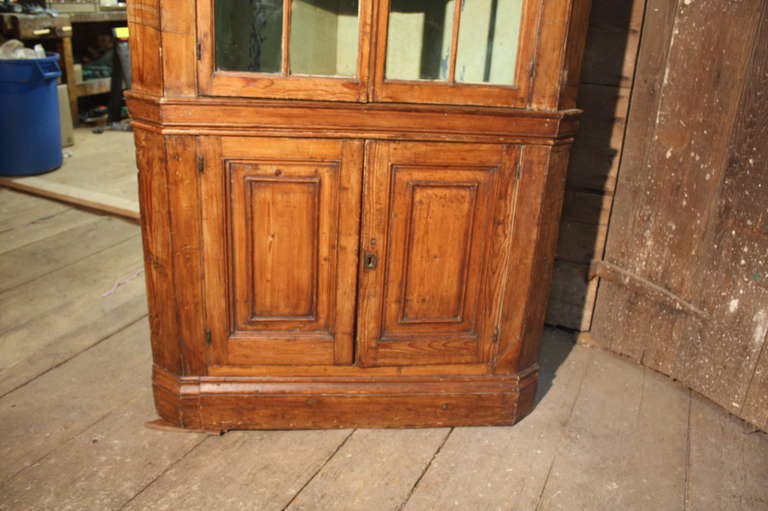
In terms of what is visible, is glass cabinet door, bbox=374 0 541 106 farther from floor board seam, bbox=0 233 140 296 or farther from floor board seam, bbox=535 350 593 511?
floor board seam, bbox=0 233 140 296

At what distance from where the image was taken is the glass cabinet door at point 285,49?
5.62ft

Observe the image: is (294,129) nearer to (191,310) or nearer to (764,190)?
(191,310)

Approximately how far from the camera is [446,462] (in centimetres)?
200

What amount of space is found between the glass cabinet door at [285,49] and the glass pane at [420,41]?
0.34 ft

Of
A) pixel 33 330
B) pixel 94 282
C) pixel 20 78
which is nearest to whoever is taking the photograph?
pixel 33 330

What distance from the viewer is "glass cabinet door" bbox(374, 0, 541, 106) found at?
1.78m

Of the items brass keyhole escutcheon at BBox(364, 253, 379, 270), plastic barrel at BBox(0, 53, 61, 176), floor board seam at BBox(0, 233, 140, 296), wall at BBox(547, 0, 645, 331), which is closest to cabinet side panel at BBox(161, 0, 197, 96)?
brass keyhole escutcheon at BBox(364, 253, 379, 270)

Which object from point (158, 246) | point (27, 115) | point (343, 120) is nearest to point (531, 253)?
point (343, 120)

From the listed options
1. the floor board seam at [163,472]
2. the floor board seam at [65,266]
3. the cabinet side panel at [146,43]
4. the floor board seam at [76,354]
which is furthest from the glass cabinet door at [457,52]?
the floor board seam at [65,266]

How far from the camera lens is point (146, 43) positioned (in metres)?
1.71

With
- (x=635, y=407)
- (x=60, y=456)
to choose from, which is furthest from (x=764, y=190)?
(x=60, y=456)

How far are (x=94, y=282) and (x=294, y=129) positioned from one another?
1.72 meters

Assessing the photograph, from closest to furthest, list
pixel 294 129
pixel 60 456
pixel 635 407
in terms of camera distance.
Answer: pixel 294 129 → pixel 60 456 → pixel 635 407

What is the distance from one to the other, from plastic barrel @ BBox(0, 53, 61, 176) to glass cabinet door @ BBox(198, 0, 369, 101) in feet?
10.5
